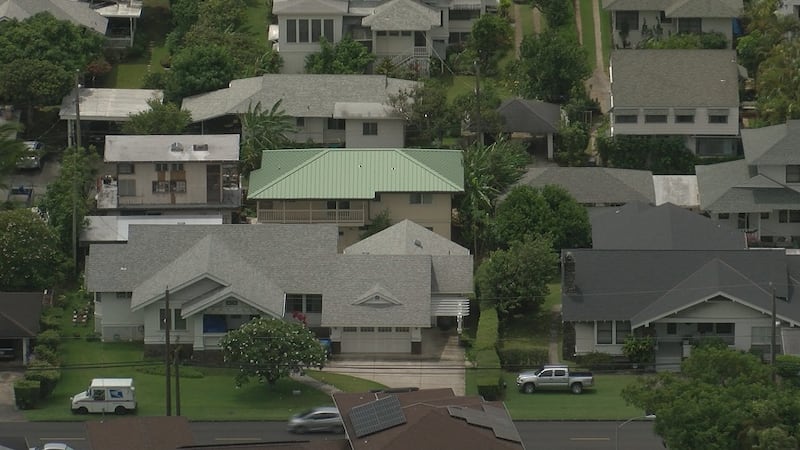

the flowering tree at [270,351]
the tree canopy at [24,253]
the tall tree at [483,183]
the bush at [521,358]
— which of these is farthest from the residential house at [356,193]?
the flowering tree at [270,351]

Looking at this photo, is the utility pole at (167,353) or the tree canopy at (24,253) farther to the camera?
the tree canopy at (24,253)

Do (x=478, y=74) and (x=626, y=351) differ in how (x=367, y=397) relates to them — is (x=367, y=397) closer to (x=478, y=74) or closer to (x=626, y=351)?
(x=626, y=351)

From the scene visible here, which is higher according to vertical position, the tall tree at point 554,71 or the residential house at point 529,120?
the tall tree at point 554,71

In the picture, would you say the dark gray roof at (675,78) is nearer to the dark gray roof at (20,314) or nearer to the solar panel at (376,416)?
the dark gray roof at (20,314)

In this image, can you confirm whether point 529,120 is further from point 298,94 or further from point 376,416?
point 376,416

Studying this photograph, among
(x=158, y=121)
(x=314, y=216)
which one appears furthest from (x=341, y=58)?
(x=314, y=216)

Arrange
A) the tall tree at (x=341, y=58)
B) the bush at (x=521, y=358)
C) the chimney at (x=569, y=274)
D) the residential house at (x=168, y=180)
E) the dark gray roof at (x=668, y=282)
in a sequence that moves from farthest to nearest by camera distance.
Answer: the tall tree at (x=341, y=58), the residential house at (x=168, y=180), the chimney at (x=569, y=274), the dark gray roof at (x=668, y=282), the bush at (x=521, y=358)

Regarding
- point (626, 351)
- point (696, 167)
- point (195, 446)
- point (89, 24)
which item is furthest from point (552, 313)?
point (89, 24)
